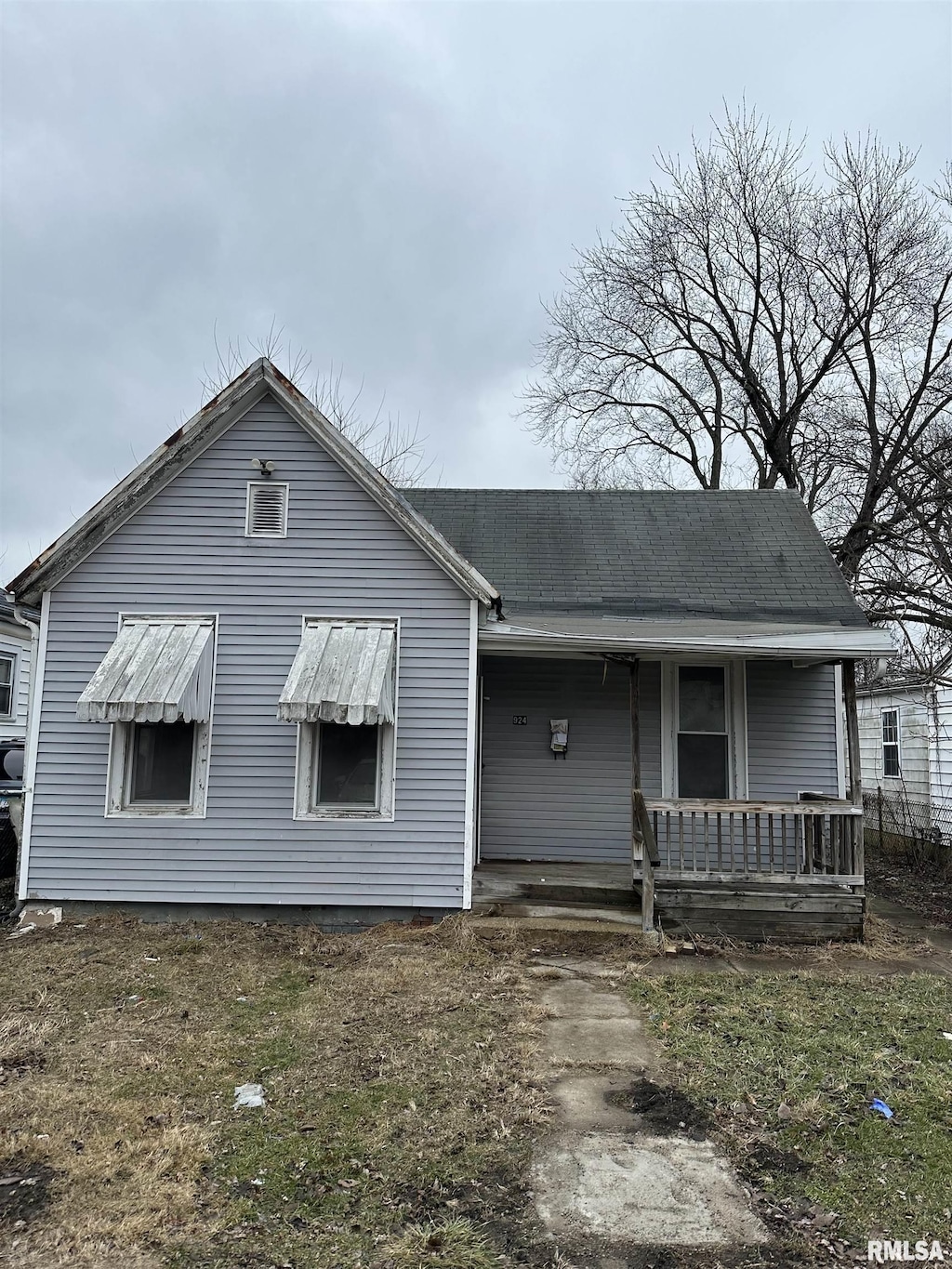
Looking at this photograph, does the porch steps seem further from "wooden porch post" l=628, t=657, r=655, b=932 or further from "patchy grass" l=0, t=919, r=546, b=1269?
"patchy grass" l=0, t=919, r=546, b=1269

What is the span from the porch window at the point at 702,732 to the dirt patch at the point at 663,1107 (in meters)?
4.93

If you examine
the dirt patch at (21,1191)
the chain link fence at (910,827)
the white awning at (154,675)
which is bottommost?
the dirt patch at (21,1191)

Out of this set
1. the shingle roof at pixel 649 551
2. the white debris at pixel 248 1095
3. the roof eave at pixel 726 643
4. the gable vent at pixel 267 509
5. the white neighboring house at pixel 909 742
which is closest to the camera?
the white debris at pixel 248 1095

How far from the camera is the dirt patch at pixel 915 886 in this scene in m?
9.65

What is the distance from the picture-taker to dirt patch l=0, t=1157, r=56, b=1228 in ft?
10.5

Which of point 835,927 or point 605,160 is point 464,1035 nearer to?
point 835,927

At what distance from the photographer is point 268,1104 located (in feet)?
13.8

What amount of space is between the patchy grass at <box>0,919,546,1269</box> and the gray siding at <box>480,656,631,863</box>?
2565 mm

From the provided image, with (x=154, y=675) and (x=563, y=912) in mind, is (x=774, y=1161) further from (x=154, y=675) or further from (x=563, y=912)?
(x=154, y=675)

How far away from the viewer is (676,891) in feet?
25.3

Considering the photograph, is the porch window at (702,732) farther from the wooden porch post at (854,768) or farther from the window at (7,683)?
the window at (7,683)

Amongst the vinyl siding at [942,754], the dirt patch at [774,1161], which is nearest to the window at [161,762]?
the dirt patch at [774,1161]

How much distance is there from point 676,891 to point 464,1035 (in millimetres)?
3213

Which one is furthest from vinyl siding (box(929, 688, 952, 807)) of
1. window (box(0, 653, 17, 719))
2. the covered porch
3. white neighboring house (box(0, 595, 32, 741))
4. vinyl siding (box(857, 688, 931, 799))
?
window (box(0, 653, 17, 719))
